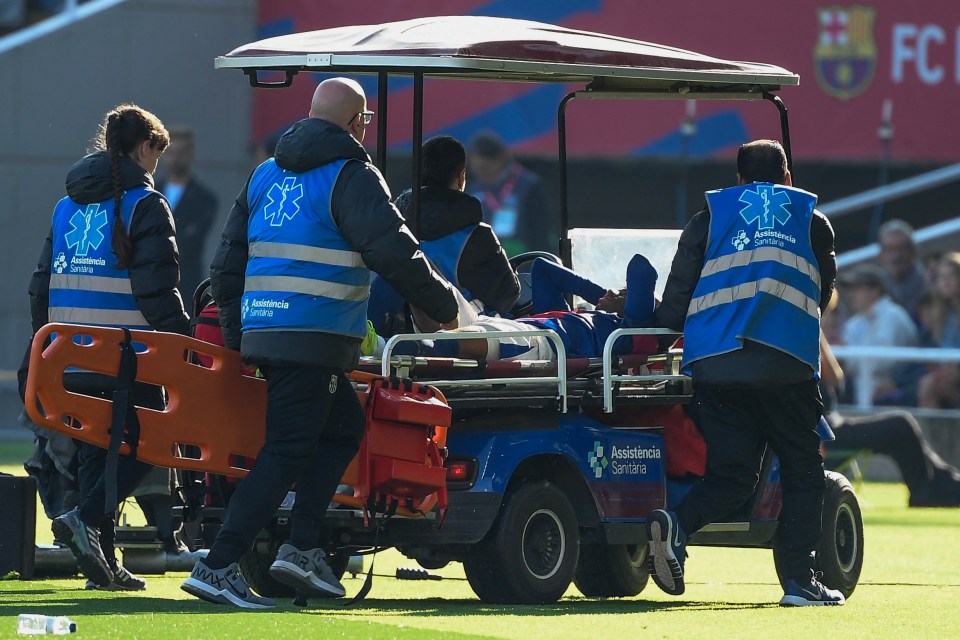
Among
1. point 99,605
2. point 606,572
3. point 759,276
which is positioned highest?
point 759,276

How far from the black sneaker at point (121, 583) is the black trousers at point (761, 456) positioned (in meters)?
2.42

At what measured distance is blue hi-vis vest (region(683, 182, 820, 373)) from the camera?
895 cm

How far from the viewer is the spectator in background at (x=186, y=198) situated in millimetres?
18562

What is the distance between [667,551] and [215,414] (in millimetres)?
2003

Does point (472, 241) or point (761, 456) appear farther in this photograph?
point (472, 241)

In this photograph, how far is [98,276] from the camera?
927cm

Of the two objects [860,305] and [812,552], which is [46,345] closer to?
[812,552]

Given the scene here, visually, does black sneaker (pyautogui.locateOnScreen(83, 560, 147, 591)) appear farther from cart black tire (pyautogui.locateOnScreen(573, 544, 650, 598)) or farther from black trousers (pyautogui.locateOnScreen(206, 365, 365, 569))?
cart black tire (pyautogui.locateOnScreen(573, 544, 650, 598))

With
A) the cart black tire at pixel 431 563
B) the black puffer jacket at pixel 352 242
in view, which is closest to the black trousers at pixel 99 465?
the black puffer jacket at pixel 352 242

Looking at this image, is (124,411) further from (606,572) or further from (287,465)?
(606,572)

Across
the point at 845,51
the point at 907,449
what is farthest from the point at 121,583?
the point at 845,51

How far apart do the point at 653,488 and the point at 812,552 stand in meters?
0.76

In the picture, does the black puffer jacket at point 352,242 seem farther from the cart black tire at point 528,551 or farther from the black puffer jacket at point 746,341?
the black puffer jacket at point 746,341

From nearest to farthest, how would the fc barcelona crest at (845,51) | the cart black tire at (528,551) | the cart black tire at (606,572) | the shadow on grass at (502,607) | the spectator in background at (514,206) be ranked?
the shadow on grass at (502,607) → the cart black tire at (528,551) → the cart black tire at (606,572) → the spectator in background at (514,206) → the fc barcelona crest at (845,51)
